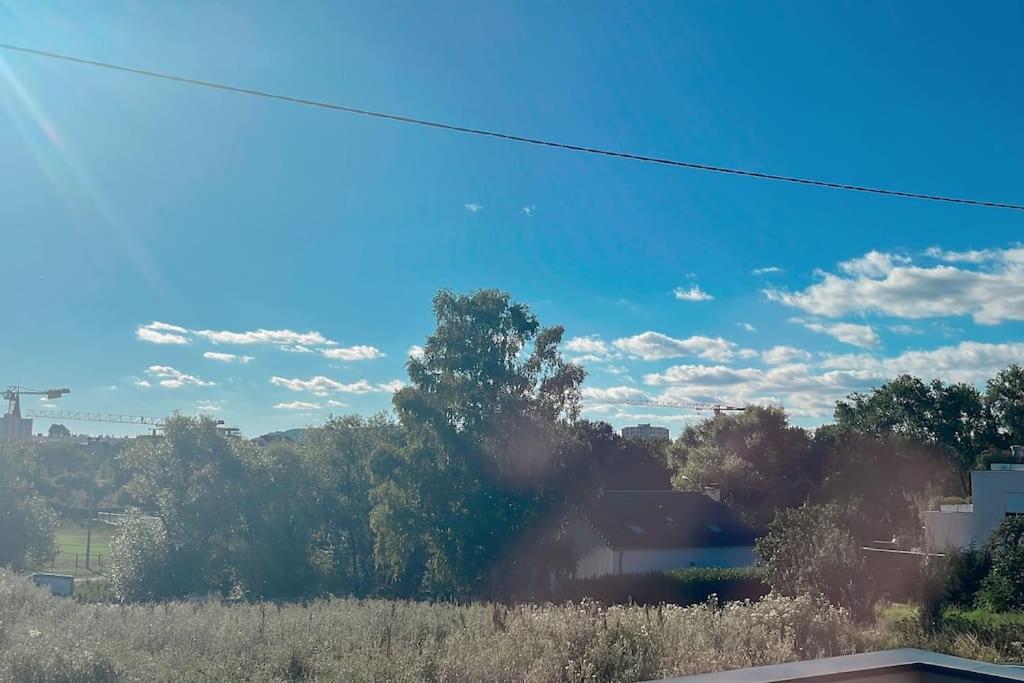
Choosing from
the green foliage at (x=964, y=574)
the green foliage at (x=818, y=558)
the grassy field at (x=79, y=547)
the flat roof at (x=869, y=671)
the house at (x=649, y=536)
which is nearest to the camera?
the flat roof at (x=869, y=671)

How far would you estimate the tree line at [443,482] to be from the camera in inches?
1055

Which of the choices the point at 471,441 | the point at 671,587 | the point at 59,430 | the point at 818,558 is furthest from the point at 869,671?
the point at 59,430

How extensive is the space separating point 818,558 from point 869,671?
467 inches

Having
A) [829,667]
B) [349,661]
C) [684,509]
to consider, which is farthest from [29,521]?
[829,667]

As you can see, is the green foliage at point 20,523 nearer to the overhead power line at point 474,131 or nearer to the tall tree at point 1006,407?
the overhead power line at point 474,131

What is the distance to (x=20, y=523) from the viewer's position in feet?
105

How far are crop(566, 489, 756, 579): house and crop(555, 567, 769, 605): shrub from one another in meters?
3.25

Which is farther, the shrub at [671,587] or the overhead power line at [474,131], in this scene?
the shrub at [671,587]

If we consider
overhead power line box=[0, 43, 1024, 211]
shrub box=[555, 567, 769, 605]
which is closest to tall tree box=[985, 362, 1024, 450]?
shrub box=[555, 567, 769, 605]

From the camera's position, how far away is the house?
1089 inches

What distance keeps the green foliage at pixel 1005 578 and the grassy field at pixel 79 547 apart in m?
32.2

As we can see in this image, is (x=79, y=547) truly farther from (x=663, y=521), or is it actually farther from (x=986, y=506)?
(x=986, y=506)

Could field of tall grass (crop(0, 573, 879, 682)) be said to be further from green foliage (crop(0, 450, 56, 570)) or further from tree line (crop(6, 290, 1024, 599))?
green foliage (crop(0, 450, 56, 570))

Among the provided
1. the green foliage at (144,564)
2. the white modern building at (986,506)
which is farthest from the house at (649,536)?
the green foliage at (144,564)
